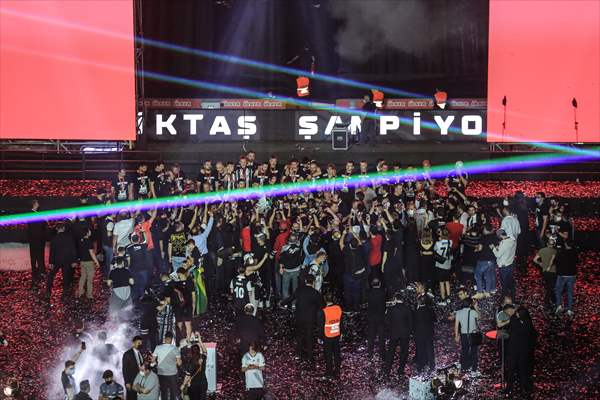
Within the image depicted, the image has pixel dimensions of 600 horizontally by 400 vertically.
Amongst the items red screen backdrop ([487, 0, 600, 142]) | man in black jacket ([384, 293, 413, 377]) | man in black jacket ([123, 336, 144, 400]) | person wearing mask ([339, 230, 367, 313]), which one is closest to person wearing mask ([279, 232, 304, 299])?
person wearing mask ([339, 230, 367, 313])

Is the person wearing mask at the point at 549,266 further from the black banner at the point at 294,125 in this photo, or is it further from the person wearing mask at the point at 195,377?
the black banner at the point at 294,125

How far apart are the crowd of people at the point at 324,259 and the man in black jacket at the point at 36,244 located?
0.02 meters

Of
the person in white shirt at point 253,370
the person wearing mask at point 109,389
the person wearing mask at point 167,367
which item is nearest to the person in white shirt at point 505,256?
the person in white shirt at point 253,370

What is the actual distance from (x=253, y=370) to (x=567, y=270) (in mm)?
5825

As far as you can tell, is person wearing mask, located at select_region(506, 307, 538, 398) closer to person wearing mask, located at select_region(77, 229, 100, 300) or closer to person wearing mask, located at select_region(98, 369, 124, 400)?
person wearing mask, located at select_region(98, 369, 124, 400)

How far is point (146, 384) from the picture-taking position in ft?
34.9

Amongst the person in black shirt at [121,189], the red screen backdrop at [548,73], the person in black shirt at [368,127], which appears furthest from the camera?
the red screen backdrop at [548,73]

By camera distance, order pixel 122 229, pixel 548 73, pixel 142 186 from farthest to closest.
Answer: pixel 548 73, pixel 142 186, pixel 122 229

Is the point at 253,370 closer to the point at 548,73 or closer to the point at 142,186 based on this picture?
the point at 142,186

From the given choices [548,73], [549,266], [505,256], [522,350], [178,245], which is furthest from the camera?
[548,73]

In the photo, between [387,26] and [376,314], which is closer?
[376,314]

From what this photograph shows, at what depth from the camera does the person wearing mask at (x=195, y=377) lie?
35.2 ft

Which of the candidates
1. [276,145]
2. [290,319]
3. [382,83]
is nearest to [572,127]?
[382,83]

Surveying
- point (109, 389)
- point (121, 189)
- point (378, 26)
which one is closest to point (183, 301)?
point (109, 389)
